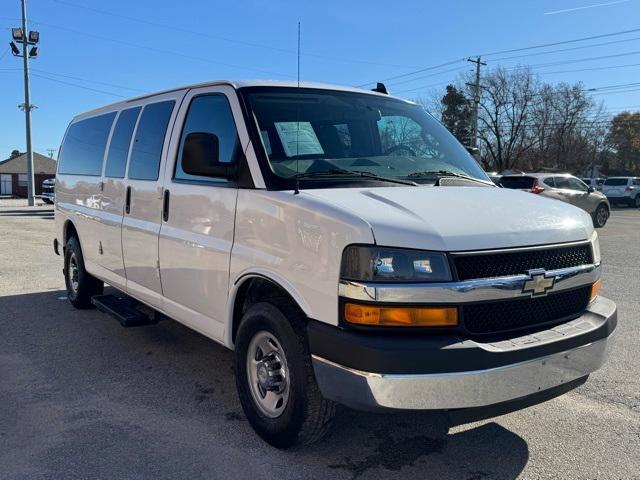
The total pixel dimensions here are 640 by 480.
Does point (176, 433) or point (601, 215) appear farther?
point (601, 215)

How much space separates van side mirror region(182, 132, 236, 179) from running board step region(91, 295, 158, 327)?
69.3 inches

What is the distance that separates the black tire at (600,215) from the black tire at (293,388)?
1778 cm

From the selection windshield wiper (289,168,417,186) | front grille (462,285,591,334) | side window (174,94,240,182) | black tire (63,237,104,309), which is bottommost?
black tire (63,237,104,309)

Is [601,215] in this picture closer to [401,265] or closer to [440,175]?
[440,175]

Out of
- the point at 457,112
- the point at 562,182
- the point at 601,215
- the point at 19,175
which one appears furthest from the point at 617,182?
the point at 19,175

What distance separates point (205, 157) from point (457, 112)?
56.1 meters

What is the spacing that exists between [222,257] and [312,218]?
0.94m

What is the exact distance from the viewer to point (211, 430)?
360 centimetres

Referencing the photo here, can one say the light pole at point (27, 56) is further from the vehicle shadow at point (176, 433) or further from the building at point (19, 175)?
the vehicle shadow at point (176, 433)

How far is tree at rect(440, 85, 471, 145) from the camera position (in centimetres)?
5559

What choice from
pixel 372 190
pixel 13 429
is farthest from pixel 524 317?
pixel 13 429

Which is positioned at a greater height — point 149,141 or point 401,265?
point 149,141

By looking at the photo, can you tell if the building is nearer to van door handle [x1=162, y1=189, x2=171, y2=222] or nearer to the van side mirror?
van door handle [x1=162, y1=189, x2=171, y2=222]

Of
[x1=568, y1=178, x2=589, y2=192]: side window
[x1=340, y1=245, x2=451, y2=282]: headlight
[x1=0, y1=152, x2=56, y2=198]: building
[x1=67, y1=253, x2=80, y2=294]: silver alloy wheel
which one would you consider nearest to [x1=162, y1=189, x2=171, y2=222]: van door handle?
[x1=340, y1=245, x2=451, y2=282]: headlight
